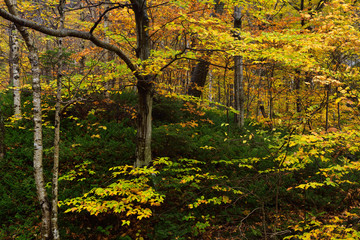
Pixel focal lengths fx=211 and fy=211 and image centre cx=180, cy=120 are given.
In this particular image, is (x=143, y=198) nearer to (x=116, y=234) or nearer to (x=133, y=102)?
(x=116, y=234)

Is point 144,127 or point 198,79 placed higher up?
point 198,79

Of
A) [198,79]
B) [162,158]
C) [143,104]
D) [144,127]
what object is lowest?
[162,158]

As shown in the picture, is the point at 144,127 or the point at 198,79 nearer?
the point at 144,127

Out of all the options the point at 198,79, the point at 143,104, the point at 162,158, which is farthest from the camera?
the point at 198,79

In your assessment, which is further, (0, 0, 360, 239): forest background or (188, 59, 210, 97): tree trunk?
(188, 59, 210, 97): tree trunk

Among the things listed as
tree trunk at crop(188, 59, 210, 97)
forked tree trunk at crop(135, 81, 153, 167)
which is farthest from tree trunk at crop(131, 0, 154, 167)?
tree trunk at crop(188, 59, 210, 97)

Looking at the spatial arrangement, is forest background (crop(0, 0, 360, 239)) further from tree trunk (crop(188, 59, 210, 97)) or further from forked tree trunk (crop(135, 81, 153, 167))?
tree trunk (crop(188, 59, 210, 97))

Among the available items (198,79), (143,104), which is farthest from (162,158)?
(198,79)

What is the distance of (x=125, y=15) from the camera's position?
34.5 ft

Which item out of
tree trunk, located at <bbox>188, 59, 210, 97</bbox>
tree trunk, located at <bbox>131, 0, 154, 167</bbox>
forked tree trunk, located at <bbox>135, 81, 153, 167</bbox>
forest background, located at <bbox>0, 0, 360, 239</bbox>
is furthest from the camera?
tree trunk, located at <bbox>188, 59, 210, 97</bbox>

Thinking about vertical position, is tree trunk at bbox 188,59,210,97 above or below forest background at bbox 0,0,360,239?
above

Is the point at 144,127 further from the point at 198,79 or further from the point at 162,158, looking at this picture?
the point at 198,79

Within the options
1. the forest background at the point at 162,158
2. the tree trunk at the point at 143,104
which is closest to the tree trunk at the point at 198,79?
the forest background at the point at 162,158

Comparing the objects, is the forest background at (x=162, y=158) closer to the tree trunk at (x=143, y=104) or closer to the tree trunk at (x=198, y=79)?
the tree trunk at (x=143, y=104)
